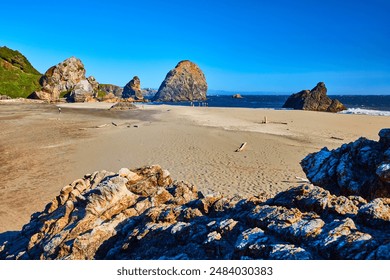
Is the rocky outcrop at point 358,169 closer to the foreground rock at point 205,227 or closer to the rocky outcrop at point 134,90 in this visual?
the foreground rock at point 205,227

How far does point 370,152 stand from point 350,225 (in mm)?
3737

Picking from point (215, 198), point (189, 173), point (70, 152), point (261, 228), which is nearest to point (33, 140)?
point (70, 152)

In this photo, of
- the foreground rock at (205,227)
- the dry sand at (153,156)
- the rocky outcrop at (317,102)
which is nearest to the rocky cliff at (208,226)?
the foreground rock at (205,227)

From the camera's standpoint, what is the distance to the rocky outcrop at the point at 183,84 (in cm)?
17345

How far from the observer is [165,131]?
31.3 m

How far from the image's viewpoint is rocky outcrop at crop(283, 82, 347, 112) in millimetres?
74688

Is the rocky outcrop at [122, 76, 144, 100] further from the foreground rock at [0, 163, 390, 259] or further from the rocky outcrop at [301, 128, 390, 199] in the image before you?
the foreground rock at [0, 163, 390, 259]

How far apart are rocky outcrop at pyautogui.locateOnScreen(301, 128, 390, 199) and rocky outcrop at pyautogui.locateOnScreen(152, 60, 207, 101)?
539 feet

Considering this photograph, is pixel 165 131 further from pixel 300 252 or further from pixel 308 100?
pixel 308 100

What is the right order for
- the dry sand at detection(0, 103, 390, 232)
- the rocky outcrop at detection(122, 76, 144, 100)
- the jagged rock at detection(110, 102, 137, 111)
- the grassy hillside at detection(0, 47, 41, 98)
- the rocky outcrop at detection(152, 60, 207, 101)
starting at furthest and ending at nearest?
the rocky outcrop at detection(152, 60, 207, 101) → the rocky outcrop at detection(122, 76, 144, 100) → the grassy hillside at detection(0, 47, 41, 98) → the jagged rock at detection(110, 102, 137, 111) → the dry sand at detection(0, 103, 390, 232)

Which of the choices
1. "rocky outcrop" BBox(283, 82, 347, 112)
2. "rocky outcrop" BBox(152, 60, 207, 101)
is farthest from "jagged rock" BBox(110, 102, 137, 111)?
"rocky outcrop" BBox(152, 60, 207, 101)

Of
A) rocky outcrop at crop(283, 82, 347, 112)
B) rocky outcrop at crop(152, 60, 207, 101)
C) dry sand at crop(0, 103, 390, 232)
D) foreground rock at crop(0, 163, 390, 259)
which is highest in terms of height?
rocky outcrop at crop(152, 60, 207, 101)

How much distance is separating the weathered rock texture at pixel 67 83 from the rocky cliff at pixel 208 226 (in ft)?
294

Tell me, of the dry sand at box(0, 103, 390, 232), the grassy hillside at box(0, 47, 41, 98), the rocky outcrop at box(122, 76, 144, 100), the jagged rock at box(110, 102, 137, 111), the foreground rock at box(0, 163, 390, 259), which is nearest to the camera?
the foreground rock at box(0, 163, 390, 259)
